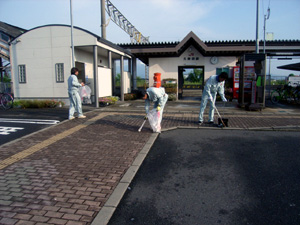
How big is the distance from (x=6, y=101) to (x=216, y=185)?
1234 cm

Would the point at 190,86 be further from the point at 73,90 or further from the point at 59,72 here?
the point at 73,90

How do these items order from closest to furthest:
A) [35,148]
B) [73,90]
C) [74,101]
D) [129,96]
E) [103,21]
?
[35,148]
[73,90]
[74,101]
[129,96]
[103,21]

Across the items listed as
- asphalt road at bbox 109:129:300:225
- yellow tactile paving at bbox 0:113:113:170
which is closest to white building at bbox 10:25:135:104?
yellow tactile paving at bbox 0:113:113:170

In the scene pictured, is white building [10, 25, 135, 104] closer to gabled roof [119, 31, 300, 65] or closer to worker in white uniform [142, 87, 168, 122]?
gabled roof [119, 31, 300, 65]

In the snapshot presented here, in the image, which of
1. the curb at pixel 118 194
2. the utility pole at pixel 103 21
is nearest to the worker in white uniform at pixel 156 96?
the curb at pixel 118 194

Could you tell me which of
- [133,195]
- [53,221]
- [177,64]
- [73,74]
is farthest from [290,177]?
[177,64]

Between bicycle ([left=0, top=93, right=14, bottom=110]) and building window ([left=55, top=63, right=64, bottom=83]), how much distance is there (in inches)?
100

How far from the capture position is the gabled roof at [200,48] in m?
15.1

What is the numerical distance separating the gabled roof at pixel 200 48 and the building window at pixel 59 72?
202 inches

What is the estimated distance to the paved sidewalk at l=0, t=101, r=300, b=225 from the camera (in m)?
2.82

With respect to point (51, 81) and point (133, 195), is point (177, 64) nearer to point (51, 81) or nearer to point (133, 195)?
point (51, 81)

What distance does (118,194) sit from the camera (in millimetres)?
3225

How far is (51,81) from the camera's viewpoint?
43.3ft

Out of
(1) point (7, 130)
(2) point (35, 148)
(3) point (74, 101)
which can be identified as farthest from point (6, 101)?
(2) point (35, 148)
